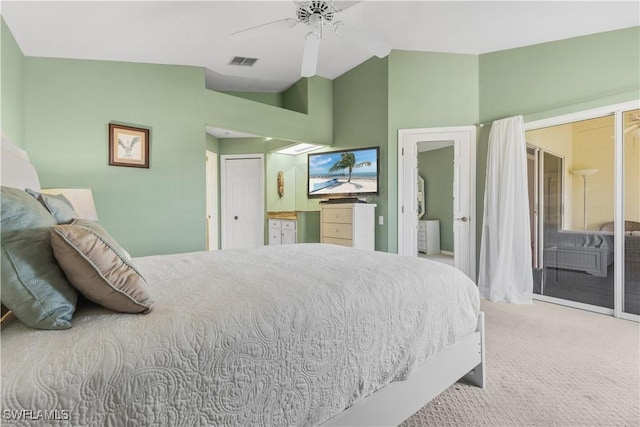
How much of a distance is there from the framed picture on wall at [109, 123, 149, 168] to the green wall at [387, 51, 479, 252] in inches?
114

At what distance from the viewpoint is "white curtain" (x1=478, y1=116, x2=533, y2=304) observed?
3346mm

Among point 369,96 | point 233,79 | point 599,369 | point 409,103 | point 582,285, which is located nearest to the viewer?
point 599,369

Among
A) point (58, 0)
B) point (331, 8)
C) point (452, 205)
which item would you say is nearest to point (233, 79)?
point (58, 0)

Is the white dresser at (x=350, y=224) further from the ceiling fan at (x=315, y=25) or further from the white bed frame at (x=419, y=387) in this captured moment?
the white bed frame at (x=419, y=387)

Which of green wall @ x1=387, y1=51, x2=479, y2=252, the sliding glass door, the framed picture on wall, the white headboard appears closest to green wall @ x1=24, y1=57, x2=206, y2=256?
the framed picture on wall

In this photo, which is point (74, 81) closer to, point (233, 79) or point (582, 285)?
point (233, 79)

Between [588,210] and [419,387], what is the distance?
3145 mm

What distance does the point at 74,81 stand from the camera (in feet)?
9.86

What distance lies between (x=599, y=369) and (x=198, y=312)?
2.49 m

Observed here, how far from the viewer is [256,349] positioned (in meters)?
0.89

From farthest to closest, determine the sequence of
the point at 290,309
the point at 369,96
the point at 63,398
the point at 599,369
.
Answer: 1. the point at 369,96
2. the point at 599,369
3. the point at 290,309
4. the point at 63,398

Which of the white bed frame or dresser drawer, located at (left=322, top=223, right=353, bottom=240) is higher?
dresser drawer, located at (left=322, top=223, right=353, bottom=240)

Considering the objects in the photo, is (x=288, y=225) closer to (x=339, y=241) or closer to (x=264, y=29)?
(x=339, y=241)

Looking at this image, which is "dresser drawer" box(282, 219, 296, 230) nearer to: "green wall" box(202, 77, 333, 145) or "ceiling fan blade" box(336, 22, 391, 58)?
"green wall" box(202, 77, 333, 145)
